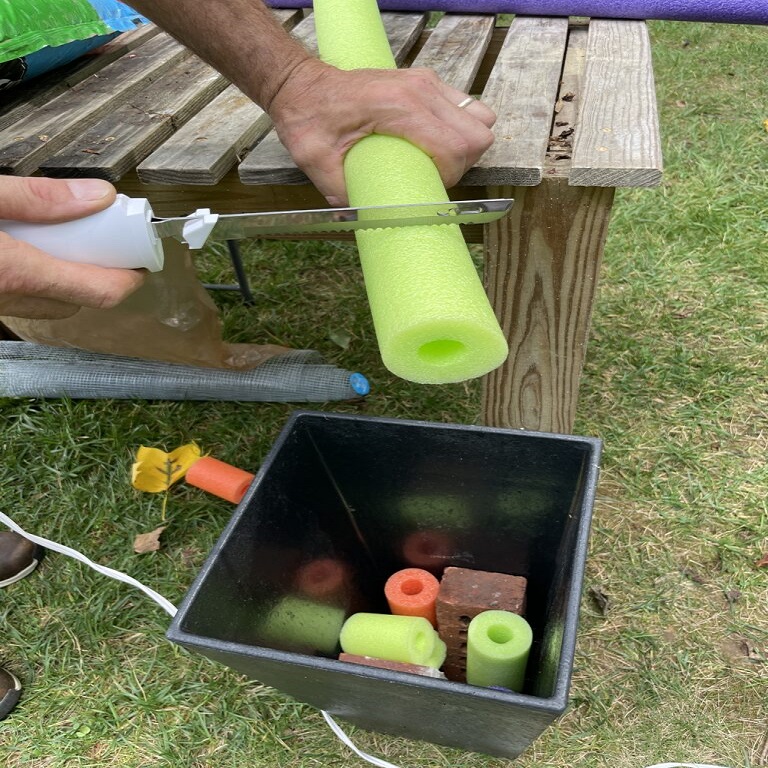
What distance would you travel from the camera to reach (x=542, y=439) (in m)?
0.99

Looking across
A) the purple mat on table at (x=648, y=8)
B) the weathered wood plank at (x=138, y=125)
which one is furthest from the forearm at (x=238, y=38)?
the purple mat on table at (x=648, y=8)

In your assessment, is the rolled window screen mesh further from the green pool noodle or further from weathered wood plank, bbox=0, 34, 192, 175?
the green pool noodle

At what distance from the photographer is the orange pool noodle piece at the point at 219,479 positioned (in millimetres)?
1429

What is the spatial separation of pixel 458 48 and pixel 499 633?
1.08 m

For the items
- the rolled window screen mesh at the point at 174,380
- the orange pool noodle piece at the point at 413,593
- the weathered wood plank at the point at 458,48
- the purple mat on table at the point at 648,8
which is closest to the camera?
the orange pool noodle piece at the point at 413,593

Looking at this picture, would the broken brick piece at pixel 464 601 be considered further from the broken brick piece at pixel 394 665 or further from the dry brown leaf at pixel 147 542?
the dry brown leaf at pixel 147 542

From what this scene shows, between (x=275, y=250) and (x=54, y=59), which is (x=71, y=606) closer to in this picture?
(x=54, y=59)

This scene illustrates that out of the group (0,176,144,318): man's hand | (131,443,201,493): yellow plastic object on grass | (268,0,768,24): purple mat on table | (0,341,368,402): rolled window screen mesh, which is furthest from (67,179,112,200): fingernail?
(268,0,768,24): purple mat on table

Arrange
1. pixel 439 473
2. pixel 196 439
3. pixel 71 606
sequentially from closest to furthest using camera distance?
pixel 439 473 → pixel 71 606 → pixel 196 439

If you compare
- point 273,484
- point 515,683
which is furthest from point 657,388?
point 273,484

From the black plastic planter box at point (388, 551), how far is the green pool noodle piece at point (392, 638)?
0.06 metres

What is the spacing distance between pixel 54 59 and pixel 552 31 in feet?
3.24

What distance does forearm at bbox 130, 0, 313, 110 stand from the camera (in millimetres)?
1010

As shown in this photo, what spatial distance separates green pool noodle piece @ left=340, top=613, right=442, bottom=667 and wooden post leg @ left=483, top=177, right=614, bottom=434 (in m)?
0.44
